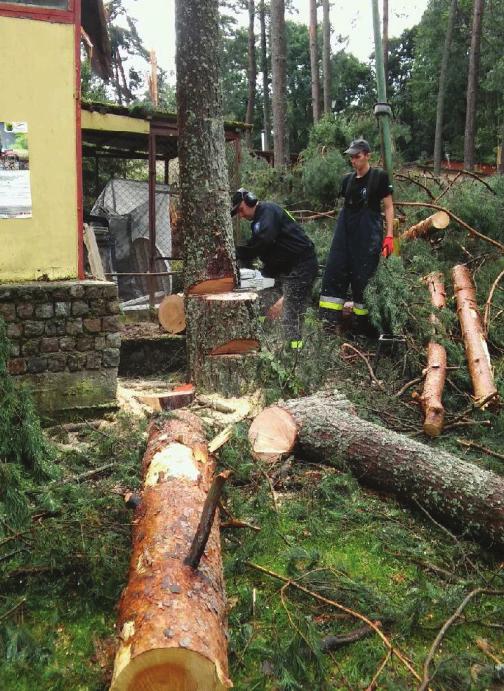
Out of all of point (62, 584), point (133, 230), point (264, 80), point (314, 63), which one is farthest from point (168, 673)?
point (264, 80)

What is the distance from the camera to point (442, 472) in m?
3.45

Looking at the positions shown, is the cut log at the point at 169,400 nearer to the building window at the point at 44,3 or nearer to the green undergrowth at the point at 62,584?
the green undergrowth at the point at 62,584

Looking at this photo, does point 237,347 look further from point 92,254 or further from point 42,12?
point 42,12

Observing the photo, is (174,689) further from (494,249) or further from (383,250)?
(494,249)

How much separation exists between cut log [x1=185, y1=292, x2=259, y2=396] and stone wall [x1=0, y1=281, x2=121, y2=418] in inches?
28.0

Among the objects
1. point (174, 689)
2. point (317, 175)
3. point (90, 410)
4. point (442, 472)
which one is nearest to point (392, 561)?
point (442, 472)

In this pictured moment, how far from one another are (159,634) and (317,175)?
8.50 meters

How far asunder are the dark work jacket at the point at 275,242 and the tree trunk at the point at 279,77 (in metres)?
7.59

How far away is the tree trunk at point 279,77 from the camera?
542 inches

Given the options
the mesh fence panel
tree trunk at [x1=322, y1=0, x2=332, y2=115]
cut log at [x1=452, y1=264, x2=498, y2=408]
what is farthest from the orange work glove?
tree trunk at [x1=322, y1=0, x2=332, y2=115]

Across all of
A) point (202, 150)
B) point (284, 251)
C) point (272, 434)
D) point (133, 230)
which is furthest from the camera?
point (133, 230)

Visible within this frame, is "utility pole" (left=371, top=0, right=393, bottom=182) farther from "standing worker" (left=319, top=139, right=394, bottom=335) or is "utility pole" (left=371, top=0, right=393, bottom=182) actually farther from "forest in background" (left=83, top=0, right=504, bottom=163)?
"forest in background" (left=83, top=0, right=504, bottom=163)

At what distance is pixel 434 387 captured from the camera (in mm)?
4688

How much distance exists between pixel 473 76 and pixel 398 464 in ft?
55.3
